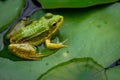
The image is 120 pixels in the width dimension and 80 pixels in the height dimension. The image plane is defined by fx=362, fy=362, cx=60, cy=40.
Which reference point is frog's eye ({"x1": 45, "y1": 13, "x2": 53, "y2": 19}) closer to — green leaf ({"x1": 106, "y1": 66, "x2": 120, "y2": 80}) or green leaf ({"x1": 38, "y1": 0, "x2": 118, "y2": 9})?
green leaf ({"x1": 38, "y1": 0, "x2": 118, "y2": 9})

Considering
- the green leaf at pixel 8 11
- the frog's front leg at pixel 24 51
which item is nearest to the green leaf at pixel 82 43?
the frog's front leg at pixel 24 51

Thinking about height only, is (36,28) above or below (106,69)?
above

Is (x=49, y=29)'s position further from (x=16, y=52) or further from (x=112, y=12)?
(x=112, y=12)

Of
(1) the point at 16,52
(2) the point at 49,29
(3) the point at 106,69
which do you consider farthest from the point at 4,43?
(3) the point at 106,69

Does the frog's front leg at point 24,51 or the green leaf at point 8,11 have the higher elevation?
the green leaf at point 8,11

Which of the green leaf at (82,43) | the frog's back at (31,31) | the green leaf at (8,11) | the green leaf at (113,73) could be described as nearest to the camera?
the green leaf at (113,73)

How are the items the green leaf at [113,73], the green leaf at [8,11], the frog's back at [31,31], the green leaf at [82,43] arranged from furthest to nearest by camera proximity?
the green leaf at [8,11]
the frog's back at [31,31]
the green leaf at [82,43]
the green leaf at [113,73]

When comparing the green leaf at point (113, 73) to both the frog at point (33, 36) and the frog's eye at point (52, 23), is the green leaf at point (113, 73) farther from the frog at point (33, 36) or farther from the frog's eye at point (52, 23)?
the frog's eye at point (52, 23)
